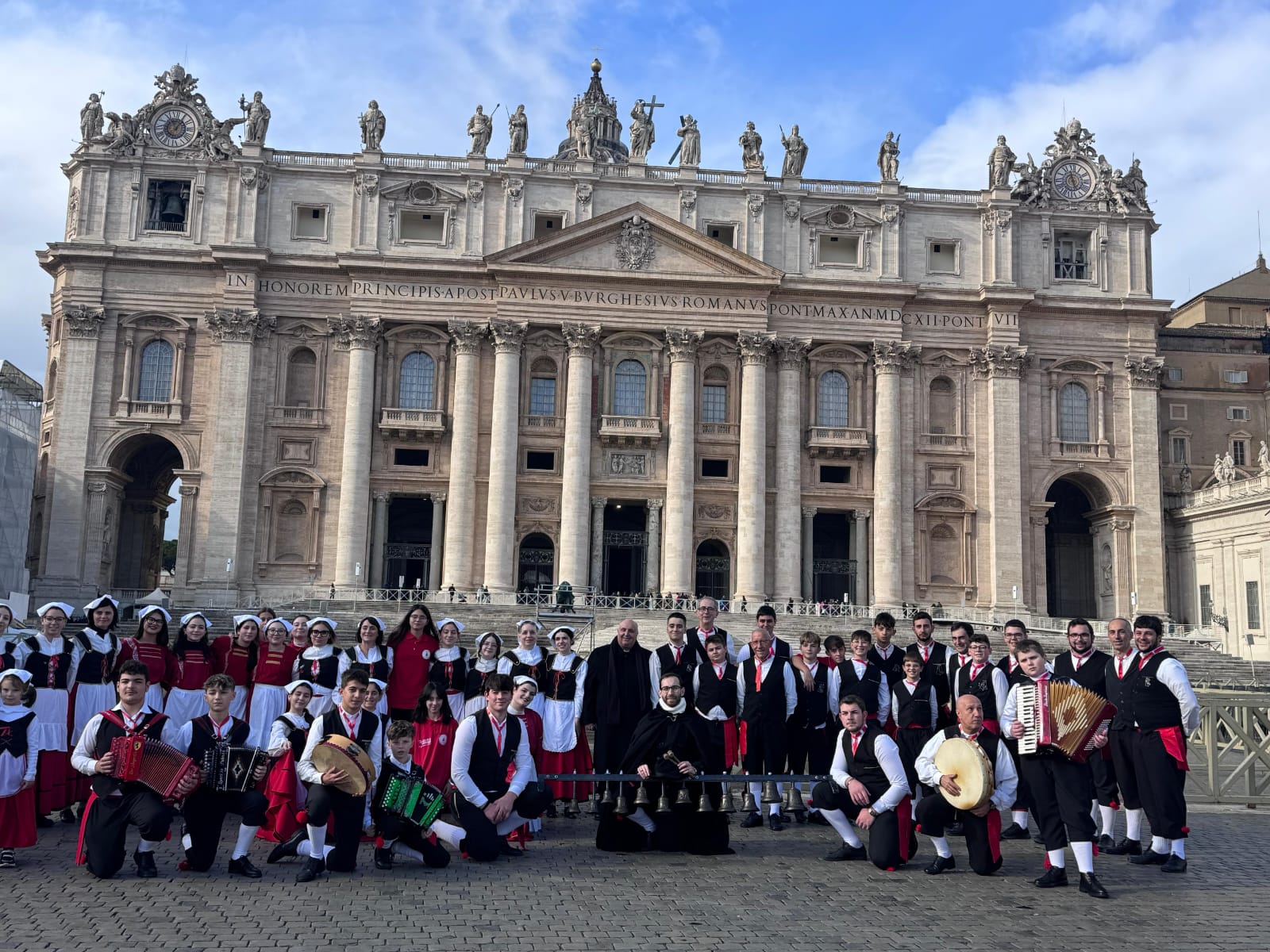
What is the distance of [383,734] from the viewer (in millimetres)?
11805

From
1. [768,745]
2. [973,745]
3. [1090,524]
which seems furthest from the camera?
[1090,524]

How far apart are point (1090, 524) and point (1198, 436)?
6256 mm

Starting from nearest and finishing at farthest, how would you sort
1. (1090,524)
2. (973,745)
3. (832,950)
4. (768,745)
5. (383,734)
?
(832,950), (973,745), (383,734), (768,745), (1090,524)

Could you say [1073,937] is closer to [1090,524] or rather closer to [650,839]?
[650,839]

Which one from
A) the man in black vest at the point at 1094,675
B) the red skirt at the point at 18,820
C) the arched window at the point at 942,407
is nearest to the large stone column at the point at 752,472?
the arched window at the point at 942,407

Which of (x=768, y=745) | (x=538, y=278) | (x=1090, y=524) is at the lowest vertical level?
(x=768, y=745)

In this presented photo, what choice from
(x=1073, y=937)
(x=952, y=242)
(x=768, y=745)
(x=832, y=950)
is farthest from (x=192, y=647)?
(x=952, y=242)

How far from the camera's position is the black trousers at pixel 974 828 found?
11234mm

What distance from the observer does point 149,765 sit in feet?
34.7

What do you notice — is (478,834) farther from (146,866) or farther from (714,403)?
(714,403)

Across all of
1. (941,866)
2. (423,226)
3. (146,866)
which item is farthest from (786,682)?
(423,226)

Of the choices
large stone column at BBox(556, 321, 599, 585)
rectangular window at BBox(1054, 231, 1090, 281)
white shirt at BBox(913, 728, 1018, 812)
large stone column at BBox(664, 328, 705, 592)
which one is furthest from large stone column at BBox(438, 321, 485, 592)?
white shirt at BBox(913, 728, 1018, 812)

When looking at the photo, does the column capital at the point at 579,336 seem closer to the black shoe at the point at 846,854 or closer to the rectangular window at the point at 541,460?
the rectangular window at the point at 541,460

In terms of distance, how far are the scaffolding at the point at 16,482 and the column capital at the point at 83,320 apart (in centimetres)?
342
